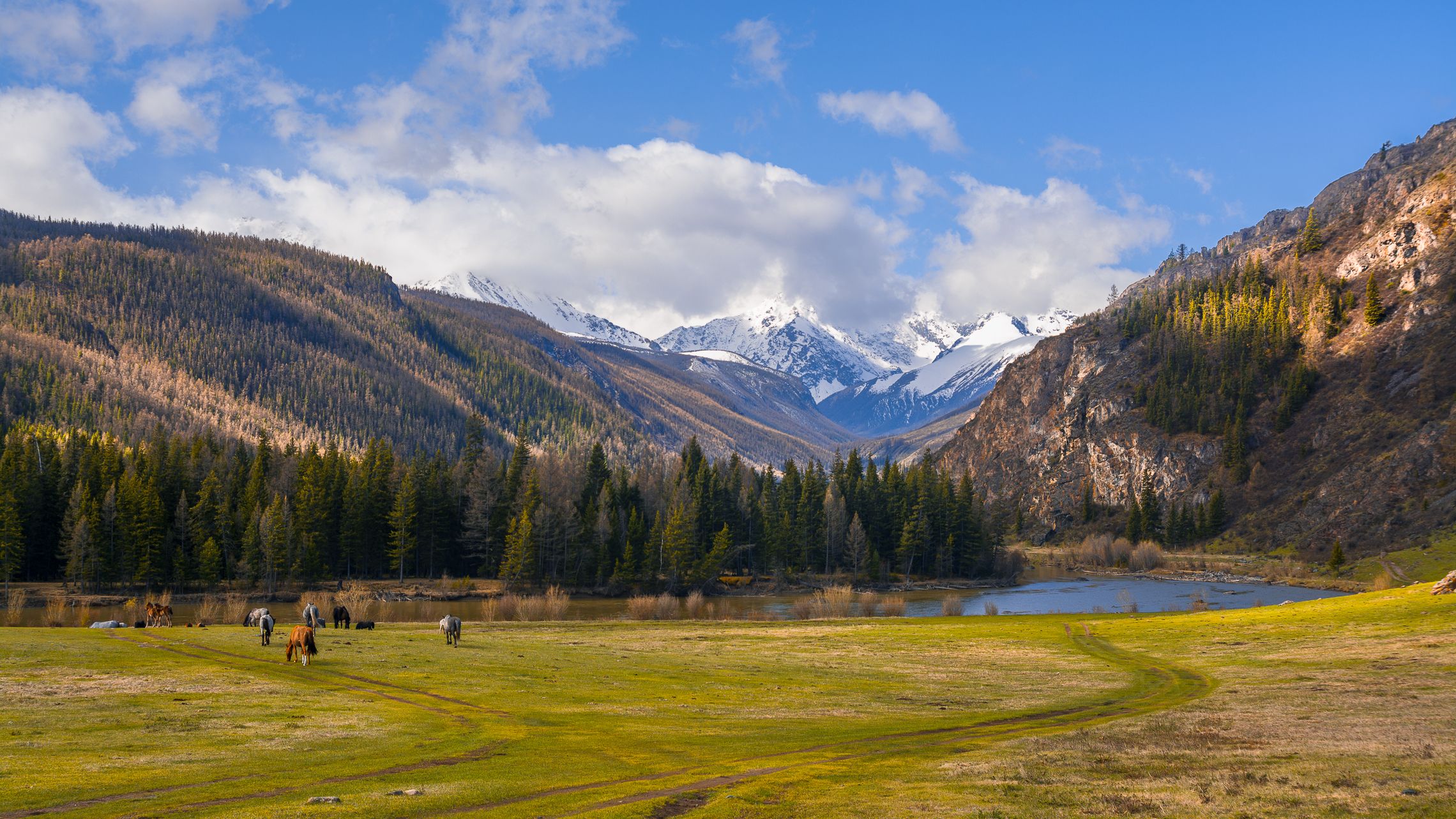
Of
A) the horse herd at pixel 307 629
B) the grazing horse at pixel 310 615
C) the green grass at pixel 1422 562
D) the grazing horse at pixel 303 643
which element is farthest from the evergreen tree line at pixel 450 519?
the grazing horse at pixel 303 643

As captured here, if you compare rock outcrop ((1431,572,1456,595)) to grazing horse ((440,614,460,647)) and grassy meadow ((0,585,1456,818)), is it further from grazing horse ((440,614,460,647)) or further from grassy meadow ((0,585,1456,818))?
grazing horse ((440,614,460,647))

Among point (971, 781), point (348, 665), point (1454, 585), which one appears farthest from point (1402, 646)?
point (348, 665)

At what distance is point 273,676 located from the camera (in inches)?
1469

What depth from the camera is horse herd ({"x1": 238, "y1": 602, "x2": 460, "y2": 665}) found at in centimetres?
4091

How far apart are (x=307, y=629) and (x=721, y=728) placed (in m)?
20.9

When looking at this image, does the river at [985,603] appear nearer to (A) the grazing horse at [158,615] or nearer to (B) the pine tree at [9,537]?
(B) the pine tree at [9,537]

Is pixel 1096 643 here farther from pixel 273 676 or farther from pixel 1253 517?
pixel 1253 517

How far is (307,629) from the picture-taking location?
41.1 meters

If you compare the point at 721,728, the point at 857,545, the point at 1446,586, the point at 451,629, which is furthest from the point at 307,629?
the point at 857,545

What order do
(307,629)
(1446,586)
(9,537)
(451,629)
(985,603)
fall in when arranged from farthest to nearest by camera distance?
(985,603) → (9,537) → (1446,586) → (451,629) → (307,629)

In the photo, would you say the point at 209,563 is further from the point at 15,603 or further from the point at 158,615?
the point at 158,615

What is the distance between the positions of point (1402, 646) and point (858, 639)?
109 feet

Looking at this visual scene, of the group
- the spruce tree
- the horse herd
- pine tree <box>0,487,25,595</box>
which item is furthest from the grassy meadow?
the spruce tree

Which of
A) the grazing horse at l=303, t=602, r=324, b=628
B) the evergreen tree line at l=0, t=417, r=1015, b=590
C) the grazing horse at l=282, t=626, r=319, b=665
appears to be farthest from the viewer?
the evergreen tree line at l=0, t=417, r=1015, b=590
